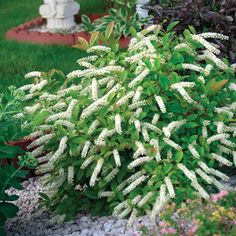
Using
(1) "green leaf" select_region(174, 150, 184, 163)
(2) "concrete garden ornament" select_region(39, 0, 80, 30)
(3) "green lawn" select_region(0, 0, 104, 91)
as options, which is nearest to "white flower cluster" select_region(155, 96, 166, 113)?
(1) "green leaf" select_region(174, 150, 184, 163)

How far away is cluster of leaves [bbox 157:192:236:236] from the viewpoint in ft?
12.0

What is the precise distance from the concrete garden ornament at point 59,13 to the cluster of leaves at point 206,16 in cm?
448

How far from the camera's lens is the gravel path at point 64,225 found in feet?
15.3

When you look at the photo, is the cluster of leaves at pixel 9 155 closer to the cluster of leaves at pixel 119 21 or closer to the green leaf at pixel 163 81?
the green leaf at pixel 163 81

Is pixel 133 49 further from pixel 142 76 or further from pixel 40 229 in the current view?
pixel 40 229

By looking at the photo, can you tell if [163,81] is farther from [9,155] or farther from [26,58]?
[26,58]

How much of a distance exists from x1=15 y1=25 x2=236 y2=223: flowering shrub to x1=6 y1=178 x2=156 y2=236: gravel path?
67 mm

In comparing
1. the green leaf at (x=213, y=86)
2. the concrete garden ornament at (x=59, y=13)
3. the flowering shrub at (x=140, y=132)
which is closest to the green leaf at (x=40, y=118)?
the flowering shrub at (x=140, y=132)

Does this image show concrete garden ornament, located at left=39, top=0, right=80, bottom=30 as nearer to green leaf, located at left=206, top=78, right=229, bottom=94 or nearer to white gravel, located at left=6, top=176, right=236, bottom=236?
white gravel, located at left=6, top=176, right=236, bottom=236

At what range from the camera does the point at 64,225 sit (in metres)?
4.87

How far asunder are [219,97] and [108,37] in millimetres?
799

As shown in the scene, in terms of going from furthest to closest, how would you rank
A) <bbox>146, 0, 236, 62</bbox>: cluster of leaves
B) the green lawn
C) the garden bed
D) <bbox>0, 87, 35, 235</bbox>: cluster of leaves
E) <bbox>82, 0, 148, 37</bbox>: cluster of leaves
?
the garden bed, <bbox>82, 0, 148, 37</bbox>: cluster of leaves, the green lawn, <bbox>146, 0, 236, 62</bbox>: cluster of leaves, <bbox>0, 87, 35, 235</bbox>: cluster of leaves

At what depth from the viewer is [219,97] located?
191 inches

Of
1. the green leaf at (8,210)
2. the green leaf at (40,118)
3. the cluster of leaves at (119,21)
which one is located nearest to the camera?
the green leaf at (8,210)
